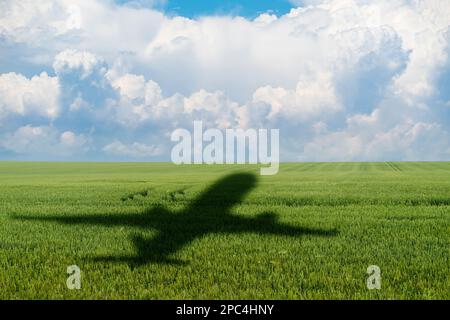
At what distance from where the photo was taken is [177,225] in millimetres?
17078

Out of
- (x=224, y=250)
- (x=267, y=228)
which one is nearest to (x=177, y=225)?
(x=267, y=228)

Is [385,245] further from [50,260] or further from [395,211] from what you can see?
[50,260]

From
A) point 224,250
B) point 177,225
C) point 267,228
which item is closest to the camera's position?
point 224,250

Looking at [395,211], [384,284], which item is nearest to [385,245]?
[384,284]

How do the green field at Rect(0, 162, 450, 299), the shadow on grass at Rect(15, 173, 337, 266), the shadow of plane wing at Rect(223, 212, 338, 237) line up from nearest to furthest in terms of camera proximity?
the green field at Rect(0, 162, 450, 299) → the shadow on grass at Rect(15, 173, 337, 266) → the shadow of plane wing at Rect(223, 212, 338, 237)

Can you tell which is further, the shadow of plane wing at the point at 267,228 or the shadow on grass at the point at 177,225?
the shadow of plane wing at the point at 267,228

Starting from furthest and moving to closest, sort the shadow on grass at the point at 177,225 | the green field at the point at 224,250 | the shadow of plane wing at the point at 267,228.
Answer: the shadow of plane wing at the point at 267,228, the shadow on grass at the point at 177,225, the green field at the point at 224,250

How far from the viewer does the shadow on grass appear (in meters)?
12.7

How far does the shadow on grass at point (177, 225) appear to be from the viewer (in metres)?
12.7

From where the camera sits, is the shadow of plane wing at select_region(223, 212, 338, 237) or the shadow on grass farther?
the shadow of plane wing at select_region(223, 212, 338, 237)

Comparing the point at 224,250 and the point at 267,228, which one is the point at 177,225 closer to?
the point at 267,228

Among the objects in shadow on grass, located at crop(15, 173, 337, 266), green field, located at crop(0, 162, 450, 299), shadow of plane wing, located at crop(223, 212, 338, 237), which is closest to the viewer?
green field, located at crop(0, 162, 450, 299)

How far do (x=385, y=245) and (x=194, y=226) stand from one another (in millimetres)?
6504
